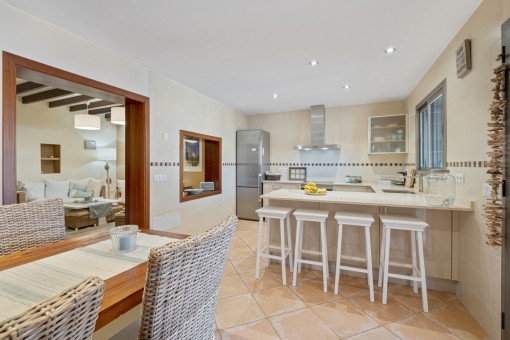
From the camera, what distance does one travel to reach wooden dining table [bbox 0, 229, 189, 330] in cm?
84

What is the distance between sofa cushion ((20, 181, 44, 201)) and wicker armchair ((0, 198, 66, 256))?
3.70 metres

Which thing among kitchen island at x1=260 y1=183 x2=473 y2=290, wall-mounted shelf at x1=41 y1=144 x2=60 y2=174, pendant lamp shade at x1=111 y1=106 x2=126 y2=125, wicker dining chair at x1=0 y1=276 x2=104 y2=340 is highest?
pendant lamp shade at x1=111 y1=106 x2=126 y2=125

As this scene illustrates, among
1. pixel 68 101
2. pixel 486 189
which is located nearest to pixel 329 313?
pixel 486 189

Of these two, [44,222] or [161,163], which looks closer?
[44,222]

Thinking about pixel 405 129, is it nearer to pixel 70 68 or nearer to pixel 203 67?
pixel 203 67

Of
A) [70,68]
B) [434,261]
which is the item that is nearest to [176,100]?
[70,68]

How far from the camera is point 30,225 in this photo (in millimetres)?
1532

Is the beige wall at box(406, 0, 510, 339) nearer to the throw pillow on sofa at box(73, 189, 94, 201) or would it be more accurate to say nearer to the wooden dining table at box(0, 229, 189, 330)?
the wooden dining table at box(0, 229, 189, 330)

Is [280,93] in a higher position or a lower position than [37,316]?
higher

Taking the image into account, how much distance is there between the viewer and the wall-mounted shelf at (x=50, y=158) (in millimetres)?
5305

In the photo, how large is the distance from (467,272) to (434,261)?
273 millimetres

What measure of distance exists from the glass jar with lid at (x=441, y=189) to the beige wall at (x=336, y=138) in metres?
2.26

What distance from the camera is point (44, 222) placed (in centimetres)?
161

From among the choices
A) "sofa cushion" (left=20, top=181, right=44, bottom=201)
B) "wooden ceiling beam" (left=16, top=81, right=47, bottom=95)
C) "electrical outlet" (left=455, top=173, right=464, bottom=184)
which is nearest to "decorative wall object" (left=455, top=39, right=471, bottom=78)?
"electrical outlet" (left=455, top=173, right=464, bottom=184)
